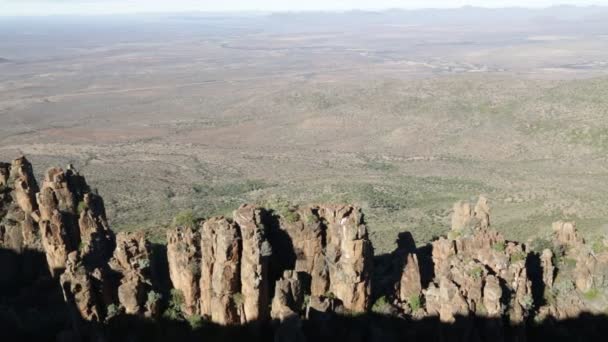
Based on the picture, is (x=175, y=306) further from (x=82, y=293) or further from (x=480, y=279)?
(x=480, y=279)

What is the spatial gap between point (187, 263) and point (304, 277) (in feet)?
20.4

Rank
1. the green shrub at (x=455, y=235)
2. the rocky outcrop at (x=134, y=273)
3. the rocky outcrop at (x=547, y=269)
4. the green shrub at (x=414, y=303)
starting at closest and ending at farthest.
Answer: the rocky outcrop at (x=134, y=273), the green shrub at (x=414, y=303), the rocky outcrop at (x=547, y=269), the green shrub at (x=455, y=235)

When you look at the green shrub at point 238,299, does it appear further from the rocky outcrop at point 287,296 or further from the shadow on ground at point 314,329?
the rocky outcrop at point 287,296

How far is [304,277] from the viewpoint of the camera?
99.4ft

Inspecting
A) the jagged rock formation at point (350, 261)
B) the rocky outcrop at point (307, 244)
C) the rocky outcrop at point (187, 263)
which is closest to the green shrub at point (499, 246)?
the jagged rock formation at point (350, 261)

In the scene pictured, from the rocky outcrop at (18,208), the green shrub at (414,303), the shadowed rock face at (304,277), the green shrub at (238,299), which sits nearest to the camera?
the shadowed rock face at (304,277)

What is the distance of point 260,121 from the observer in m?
145

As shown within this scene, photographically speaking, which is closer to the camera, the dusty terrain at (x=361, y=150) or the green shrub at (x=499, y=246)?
the green shrub at (x=499, y=246)

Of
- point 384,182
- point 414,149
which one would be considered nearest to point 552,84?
point 414,149

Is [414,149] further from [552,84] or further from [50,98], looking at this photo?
[50,98]

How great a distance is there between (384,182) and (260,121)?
63.9 m

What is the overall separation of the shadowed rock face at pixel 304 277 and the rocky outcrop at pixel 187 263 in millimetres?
Answer: 53

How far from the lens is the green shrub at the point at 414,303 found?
99.7 ft

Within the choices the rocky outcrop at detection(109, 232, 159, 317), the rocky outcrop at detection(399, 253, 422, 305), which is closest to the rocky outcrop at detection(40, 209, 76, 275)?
the rocky outcrop at detection(109, 232, 159, 317)
